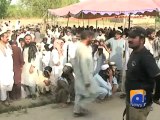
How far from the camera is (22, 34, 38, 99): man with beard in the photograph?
8.40 m

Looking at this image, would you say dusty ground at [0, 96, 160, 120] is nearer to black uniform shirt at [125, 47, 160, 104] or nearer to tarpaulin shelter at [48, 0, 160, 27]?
black uniform shirt at [125, 47, 160, 104]

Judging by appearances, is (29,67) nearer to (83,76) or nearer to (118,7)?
(83,76)

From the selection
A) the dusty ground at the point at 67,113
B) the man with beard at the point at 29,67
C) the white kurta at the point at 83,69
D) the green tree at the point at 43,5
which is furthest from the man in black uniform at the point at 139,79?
the green tree at the point at 43,5

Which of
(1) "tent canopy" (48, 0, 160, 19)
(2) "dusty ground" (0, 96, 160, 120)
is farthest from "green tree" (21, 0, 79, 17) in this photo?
(2) "dusty ground" (0, 96, 160, 120)

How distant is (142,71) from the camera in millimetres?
4289

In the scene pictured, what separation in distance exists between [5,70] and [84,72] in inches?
76.6

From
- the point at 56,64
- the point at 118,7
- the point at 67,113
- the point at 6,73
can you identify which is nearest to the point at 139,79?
the point at 67,113

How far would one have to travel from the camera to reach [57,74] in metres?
8.91

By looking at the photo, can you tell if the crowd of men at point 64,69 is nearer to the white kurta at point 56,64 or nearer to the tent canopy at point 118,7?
the white kurta at point 56,64

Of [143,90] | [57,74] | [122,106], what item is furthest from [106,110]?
[143,90]

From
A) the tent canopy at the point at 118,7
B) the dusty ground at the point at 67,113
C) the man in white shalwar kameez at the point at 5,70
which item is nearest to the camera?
the dusty ground at the point at 67,113

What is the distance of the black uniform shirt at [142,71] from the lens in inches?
166

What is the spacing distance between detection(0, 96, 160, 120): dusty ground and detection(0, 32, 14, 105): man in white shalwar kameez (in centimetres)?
62

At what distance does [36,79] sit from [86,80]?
7.18 feet
